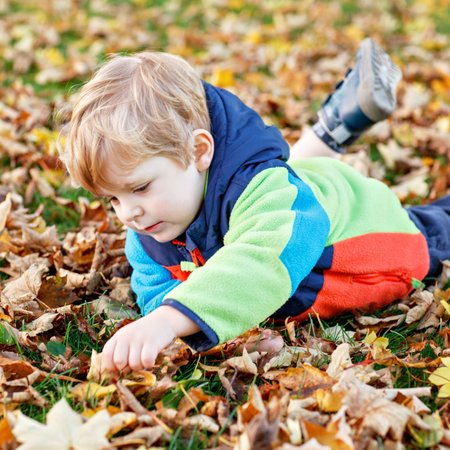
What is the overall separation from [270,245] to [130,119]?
61cm

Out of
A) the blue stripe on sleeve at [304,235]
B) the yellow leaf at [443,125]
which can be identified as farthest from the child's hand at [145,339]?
the yellow leaf at [443,125]

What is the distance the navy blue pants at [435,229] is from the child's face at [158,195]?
1.14 m

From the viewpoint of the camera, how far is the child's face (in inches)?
90.9

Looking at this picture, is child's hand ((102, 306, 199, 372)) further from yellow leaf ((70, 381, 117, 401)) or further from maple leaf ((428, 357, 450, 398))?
maple leaf ((428, 357, 450, 398))

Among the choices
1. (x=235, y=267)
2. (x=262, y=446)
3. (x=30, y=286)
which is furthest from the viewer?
(x=30, y=286)

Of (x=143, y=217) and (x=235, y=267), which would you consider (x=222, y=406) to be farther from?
(x=143, y=217)

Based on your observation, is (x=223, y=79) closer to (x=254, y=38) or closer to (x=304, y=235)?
(x=254, y=38)

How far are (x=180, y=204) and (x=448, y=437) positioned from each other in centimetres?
114

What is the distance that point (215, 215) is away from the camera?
251 centimetres

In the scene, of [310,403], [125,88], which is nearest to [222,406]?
[310,403]

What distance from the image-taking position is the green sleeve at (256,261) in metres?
2.12

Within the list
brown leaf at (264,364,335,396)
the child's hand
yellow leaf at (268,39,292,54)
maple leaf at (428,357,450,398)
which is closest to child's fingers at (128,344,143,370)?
the child's hand

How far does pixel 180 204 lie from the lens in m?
2.44

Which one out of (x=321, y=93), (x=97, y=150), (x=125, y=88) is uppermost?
(x=125, y=88)
